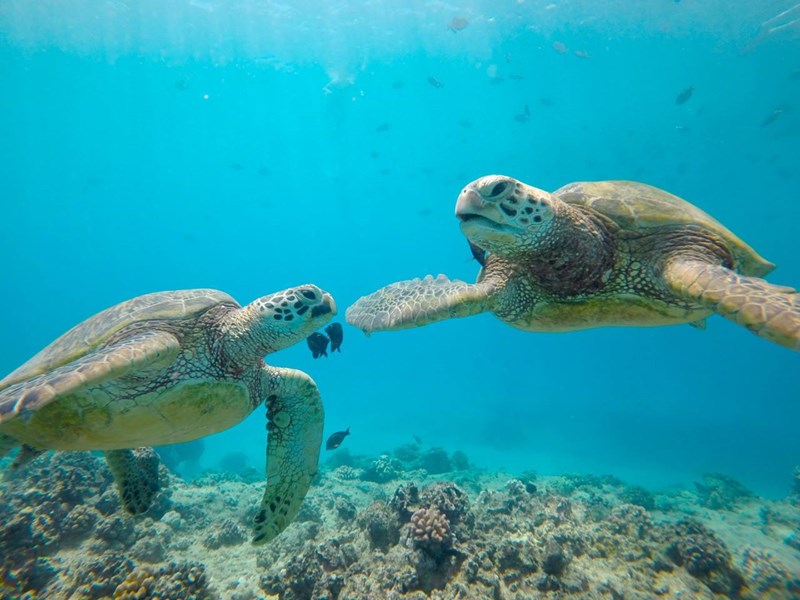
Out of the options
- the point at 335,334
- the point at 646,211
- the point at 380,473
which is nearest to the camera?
the point at 646,211

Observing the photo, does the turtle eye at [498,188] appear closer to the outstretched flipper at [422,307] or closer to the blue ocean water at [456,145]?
the outstretched flipper at [422,307]

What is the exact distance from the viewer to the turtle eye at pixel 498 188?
347cm

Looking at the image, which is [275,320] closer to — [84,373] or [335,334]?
[84,373]

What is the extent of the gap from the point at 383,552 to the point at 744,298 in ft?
14.5

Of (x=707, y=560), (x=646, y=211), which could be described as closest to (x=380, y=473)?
(x=707, y=560)

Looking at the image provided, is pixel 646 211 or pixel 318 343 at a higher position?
pixel 646 211

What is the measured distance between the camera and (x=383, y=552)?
4.61 m

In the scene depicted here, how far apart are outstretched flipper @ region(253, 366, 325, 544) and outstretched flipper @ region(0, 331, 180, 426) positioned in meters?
1.66

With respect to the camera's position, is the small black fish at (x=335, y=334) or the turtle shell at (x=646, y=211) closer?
the turtle shell at (x=646, y=211)

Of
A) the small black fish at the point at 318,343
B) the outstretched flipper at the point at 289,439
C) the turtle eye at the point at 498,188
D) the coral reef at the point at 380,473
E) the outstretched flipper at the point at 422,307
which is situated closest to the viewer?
the turtle eye at the point at 498,188

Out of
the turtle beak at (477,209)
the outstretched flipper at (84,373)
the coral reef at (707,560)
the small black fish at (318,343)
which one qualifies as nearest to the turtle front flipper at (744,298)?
the turtle beak at (477,209)

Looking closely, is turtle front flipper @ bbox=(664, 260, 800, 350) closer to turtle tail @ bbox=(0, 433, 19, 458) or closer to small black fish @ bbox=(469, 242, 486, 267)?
small black fish @ bbox=(469, 242, 486, 267)

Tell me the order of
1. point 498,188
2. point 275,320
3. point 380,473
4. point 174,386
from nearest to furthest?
point 498,188 → point 174,386 → point 275,320 → point 380,473

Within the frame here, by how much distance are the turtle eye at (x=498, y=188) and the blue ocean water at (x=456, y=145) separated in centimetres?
1963
